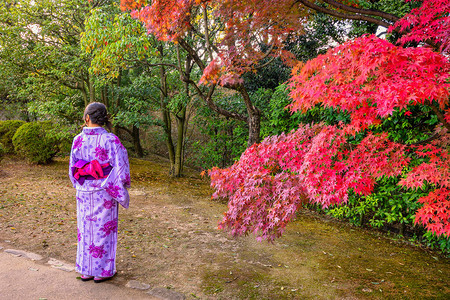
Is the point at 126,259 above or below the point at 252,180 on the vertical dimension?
below

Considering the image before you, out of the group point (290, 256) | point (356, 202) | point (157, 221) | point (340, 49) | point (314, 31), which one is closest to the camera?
point (340, 49)

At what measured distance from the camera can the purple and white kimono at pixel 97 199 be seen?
8.36ft

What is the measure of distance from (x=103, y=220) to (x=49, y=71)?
23.3 feet

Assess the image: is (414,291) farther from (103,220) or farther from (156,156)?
(156,156)

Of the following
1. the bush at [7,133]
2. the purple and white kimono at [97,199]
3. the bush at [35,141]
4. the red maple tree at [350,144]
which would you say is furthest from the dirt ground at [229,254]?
the bush at [7,133]

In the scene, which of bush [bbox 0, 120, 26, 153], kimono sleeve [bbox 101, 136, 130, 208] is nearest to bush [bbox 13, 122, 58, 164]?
bush [bbox 0, 120, 26, 153]

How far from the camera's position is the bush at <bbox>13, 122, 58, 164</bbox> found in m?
8.00

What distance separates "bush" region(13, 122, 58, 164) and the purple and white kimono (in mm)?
6381

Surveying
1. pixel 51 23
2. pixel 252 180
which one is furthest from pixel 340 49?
pixel 51 23

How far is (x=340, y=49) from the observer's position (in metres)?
2.27

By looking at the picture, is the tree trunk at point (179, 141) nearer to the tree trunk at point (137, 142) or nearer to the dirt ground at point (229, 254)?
the dirt ground at point (229, 254)

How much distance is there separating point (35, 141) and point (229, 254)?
7175 mm

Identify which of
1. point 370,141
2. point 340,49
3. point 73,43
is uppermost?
point 73,43

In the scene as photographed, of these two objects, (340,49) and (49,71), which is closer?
(340,49)
